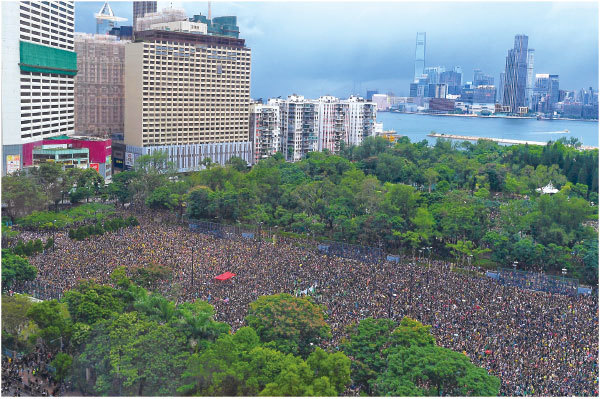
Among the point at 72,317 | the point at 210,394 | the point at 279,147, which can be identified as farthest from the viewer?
the point at 279,147

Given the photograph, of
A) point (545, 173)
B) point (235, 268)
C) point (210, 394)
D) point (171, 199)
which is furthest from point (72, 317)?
point (545, 173)

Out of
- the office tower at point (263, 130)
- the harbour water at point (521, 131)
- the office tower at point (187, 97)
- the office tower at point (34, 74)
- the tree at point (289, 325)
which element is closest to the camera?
the tree at point (289, 325)

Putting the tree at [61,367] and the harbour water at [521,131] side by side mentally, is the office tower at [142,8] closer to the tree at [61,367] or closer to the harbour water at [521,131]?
the harbour water at [521,131]

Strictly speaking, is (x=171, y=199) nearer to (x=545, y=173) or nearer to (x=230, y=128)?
(x=230, y=128)

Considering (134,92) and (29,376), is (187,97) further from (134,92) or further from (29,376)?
(29,376)

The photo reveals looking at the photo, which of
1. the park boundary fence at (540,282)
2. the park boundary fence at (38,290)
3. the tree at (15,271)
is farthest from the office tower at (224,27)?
the park boundary fence at (540,282)

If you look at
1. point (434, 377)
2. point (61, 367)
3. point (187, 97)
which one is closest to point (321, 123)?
point (187, 97)
